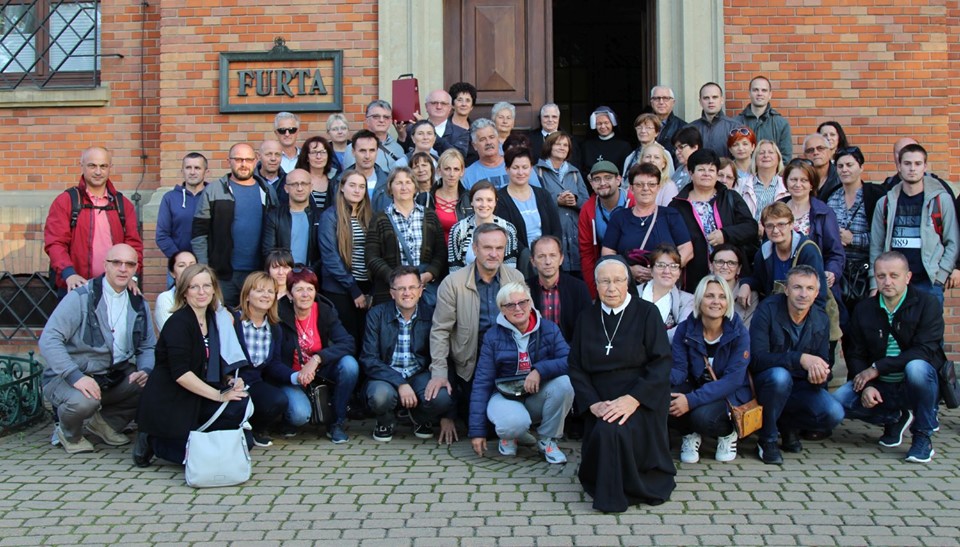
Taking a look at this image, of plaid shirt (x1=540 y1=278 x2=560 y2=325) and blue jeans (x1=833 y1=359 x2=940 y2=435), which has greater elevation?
plaid shirt (x1=540 y1=278 x2=560 y2=325)

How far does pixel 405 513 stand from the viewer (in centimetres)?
475

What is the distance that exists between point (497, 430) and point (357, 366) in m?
1.13

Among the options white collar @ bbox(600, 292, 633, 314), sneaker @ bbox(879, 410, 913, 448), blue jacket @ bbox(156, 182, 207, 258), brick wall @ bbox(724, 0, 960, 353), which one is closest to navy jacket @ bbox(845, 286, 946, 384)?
sneaker @ bbox(879, 410, 913, 448)

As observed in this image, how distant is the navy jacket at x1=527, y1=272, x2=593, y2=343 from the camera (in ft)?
20.4

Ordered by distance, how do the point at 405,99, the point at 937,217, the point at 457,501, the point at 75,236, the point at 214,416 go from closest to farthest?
1. the point at 457,501
2. the point at 214,416
3. the point at 937,217
4. the point at 75,236
5. the point at 405,99

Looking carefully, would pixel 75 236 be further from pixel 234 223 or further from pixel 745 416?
pixel 745 416

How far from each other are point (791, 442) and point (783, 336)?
0.65m

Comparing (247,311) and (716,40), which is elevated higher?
(716,40)

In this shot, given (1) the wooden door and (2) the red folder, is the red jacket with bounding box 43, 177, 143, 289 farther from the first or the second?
(1) the wooden door

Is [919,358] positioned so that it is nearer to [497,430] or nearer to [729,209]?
[729,209]

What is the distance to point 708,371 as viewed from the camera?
573cm

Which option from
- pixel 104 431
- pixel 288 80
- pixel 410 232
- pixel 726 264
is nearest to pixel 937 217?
pixel 726 264

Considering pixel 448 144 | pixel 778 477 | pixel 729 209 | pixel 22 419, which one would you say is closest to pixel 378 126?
pixel 448 144

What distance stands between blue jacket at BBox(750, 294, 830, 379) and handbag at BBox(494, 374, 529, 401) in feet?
4.63
